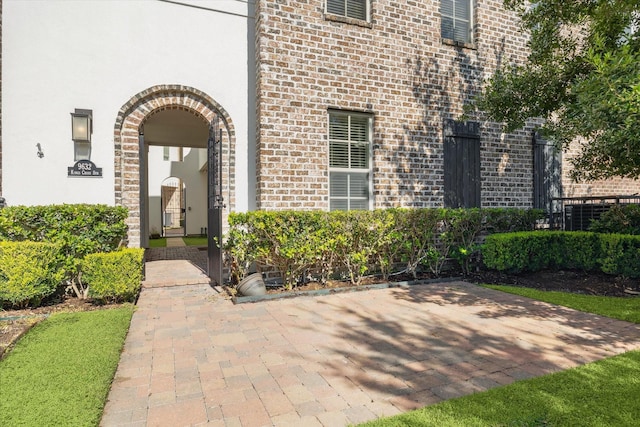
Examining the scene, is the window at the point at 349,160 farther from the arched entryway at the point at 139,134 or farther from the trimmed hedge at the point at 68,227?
the trimmed hedge at the point at 68,227

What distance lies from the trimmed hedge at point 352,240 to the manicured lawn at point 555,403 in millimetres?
3218

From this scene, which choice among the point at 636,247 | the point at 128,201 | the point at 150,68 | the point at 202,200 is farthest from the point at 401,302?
the point at 202,200

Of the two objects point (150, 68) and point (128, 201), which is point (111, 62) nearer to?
point (150, 68)

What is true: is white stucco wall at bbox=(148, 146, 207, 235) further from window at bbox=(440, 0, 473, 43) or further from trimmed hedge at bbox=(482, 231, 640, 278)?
trimmed hedge at bbox=(482, 231, 640, 278)

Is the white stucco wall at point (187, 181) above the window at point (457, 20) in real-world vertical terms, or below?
below

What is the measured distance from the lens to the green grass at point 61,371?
226 cm

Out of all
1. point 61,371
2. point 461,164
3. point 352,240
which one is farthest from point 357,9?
point 61,371

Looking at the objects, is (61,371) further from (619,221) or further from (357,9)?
(619,221)

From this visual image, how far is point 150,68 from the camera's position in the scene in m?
5.73

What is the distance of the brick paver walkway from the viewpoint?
2.42 meters

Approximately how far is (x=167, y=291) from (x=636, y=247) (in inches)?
278

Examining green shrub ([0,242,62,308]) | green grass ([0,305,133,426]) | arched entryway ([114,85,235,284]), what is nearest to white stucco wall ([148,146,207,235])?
arched entryway ([114,85,235,284])

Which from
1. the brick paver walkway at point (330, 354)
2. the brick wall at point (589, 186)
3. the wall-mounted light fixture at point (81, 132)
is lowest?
the brick paver walkway at point (330, 354)

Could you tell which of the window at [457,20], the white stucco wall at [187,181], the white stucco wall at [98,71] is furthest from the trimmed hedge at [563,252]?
the white stucco wall at [187,181]
